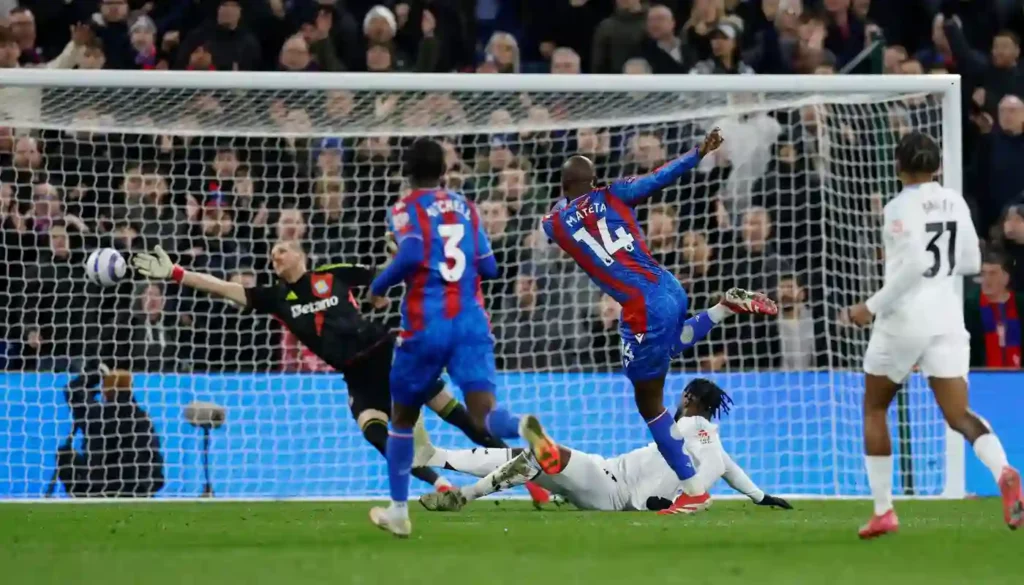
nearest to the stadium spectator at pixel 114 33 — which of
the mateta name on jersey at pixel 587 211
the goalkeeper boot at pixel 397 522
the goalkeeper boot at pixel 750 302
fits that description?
the mateta name on jersey at pixel 587 211

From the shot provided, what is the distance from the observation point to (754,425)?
41.3ft

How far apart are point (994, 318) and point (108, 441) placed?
6.58m

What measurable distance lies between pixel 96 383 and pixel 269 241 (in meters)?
1.72

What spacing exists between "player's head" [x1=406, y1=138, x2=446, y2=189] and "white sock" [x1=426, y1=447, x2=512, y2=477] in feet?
9.67

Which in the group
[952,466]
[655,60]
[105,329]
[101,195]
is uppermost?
[655,60]

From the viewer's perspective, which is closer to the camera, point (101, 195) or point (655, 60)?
point (101, 195)

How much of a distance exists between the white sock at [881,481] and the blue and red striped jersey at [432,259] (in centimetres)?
199

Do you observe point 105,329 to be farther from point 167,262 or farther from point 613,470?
point 613,470

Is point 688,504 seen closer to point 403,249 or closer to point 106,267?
point 403,249

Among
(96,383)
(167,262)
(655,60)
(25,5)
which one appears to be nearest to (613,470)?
(167,262)

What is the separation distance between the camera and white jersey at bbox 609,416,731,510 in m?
10.5

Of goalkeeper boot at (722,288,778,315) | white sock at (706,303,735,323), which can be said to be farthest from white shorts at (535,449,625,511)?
goalkeeper boot at (722,288,778,315)

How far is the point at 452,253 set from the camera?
8.45 meters

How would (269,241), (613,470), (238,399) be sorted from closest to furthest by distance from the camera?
(613,470)
(238,399)
(269,241)
